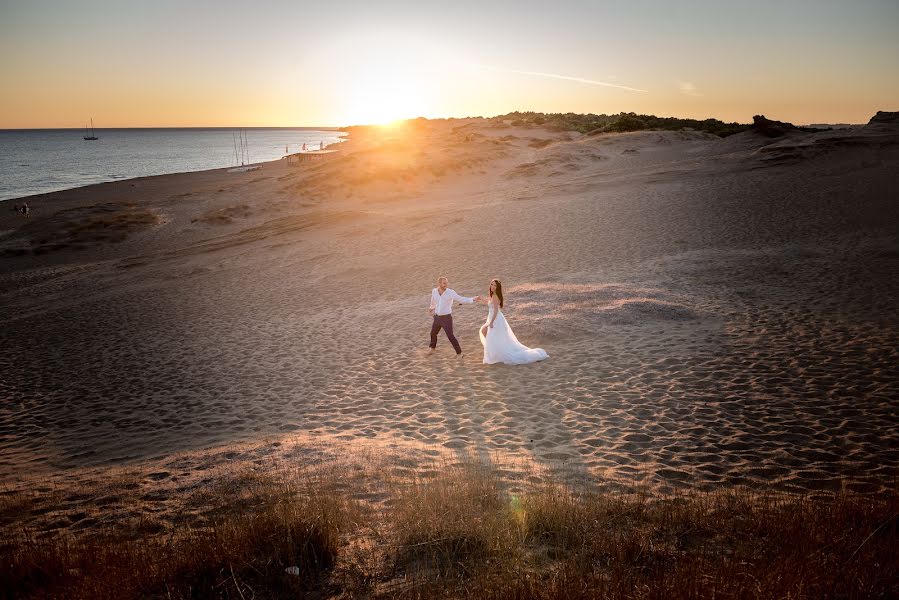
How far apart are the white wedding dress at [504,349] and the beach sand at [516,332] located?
31 centimetres

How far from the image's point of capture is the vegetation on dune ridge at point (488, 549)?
418 centimetres

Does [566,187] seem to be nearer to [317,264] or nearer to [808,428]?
[317,264]

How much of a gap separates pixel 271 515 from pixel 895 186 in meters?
33.7

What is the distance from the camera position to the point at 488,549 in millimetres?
4961

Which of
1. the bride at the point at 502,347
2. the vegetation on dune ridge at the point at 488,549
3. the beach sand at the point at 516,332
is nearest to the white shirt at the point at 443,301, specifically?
the bride at the point at 502,347

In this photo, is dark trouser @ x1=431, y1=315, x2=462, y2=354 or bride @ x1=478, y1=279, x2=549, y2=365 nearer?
bride @ x1=478, y1=279, x2=549, y2=365

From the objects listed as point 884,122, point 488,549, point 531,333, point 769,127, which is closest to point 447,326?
point 531,333

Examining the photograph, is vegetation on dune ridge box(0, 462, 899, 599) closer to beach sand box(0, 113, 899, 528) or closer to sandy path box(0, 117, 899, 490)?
beach sand box(0, 113, 899, 528)

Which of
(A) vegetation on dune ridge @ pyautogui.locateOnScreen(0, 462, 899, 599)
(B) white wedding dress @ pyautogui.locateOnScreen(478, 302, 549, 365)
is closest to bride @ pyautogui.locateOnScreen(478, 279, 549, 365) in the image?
(B) white wedding dress @ pyautogui.locateOnScreen(478, 302, 549, 365)

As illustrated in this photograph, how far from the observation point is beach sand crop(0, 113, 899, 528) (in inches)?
323

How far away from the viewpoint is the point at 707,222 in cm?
2516

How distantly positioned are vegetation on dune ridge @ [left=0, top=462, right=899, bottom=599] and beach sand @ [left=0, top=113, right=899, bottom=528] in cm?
133

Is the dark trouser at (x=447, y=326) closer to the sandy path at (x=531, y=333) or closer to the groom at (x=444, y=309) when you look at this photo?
the groom at (x=444, y=309)

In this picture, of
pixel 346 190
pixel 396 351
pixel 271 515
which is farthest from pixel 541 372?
pixel 346 190
